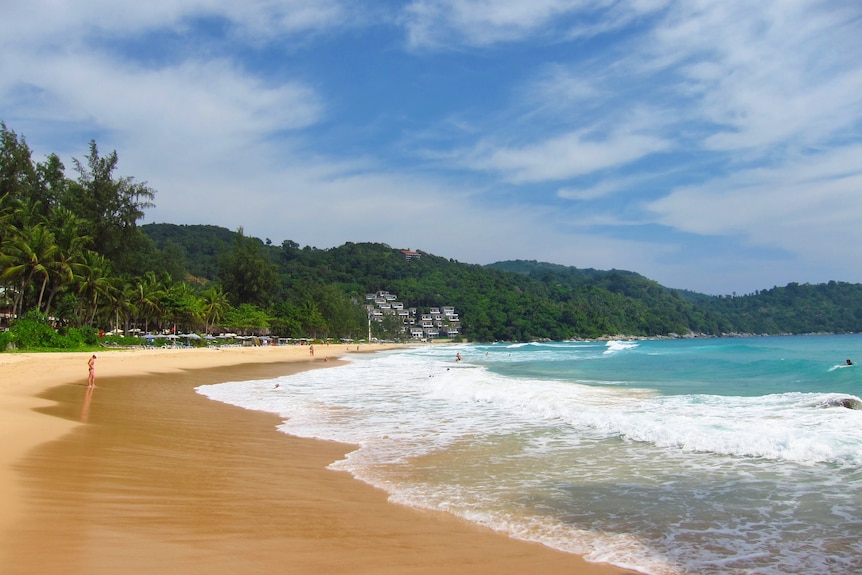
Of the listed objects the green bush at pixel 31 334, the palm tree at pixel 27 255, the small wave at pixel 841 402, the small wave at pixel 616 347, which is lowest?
the small wave at pixel 616 347

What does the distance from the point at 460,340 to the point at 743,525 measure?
A: 5628 inches

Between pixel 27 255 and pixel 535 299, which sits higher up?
pixel 535 299

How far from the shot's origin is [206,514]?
5.47m

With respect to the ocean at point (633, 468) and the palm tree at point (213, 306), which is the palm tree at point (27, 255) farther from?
the palm tree at point (213, 306)

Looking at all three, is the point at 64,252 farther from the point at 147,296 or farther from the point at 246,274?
the point at 246,274

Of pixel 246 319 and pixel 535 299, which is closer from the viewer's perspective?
pixel 246 319

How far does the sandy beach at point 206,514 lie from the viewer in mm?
4289

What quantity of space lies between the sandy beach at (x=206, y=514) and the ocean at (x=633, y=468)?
52 centimetres

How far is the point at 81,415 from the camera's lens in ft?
38.6

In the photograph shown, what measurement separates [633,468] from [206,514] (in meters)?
5.42

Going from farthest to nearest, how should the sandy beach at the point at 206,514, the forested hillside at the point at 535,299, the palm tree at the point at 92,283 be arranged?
1. the forested hillside at the point at 535,299
2. the palm tree at the point at 92,283
3. the sandy beach at the point at 206,514

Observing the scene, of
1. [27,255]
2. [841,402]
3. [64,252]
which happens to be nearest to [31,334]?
[27,255]

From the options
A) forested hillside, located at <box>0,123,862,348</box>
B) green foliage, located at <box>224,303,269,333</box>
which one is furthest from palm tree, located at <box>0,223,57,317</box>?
green foliage, located at <box>224,303,269,333</box>

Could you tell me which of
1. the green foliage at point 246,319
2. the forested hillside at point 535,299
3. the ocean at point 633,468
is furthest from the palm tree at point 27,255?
the forested hillside at point 535,299
